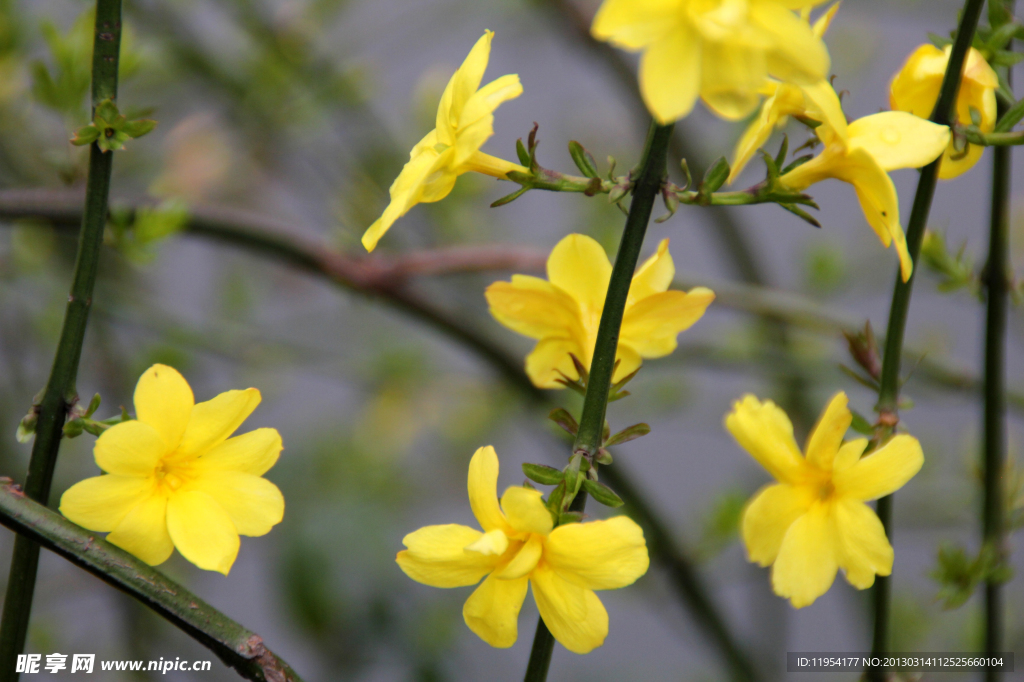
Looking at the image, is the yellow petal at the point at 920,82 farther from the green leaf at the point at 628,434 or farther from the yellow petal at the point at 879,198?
the green leaf at the point at 628,434

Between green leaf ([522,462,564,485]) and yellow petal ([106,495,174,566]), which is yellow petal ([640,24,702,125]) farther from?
yellow petal ([106,495,174,566])

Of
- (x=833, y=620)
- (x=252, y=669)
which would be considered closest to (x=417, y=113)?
(x=252, y=669)

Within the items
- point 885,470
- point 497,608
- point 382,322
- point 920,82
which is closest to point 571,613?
point 497,608

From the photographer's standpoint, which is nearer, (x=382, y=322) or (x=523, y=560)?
(x=523, y=560)

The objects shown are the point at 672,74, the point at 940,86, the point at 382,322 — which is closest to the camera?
the point at 672,74

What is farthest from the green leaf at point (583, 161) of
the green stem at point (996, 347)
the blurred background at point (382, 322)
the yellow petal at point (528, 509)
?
the blurred background at point (382, 322)

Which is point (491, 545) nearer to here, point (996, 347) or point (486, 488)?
point (486, 488)

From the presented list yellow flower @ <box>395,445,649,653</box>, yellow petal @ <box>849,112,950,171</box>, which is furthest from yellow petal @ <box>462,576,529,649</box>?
yellow petal @ <box>849,112,950,171</box>
